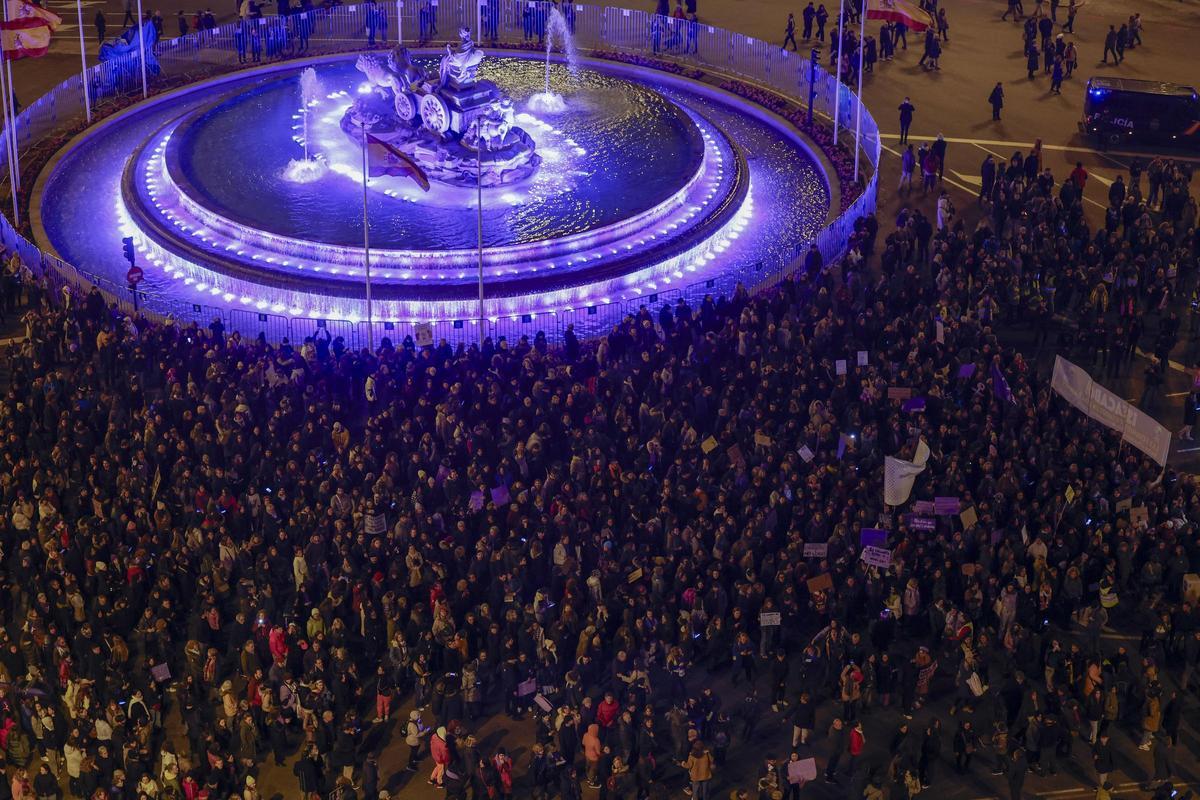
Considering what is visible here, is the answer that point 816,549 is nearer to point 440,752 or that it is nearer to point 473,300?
point 440,752

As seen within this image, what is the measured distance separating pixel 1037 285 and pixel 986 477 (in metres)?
10.9

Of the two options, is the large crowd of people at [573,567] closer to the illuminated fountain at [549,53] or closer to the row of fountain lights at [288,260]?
the row of fountain lights at [288,260]

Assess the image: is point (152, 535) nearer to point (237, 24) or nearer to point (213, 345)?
point (213, 345)

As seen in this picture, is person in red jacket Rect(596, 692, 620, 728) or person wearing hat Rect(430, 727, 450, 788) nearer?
person wearing hat Rect(430, 727, 450, 788)

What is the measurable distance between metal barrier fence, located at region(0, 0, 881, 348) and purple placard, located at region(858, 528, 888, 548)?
11.9 m

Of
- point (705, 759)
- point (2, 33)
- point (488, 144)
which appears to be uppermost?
point (2, 33)

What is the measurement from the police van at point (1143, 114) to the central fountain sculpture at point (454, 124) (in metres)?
18.5

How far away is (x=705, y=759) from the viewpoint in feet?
89.4

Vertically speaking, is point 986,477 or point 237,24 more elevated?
point 237,24

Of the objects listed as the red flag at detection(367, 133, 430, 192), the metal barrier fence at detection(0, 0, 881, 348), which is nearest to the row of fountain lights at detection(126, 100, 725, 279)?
the metal barrier fence at detection(0, 0, 881, 348)

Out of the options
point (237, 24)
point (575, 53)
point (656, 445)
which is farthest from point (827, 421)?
point (237, 24)

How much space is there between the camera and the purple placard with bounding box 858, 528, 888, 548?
3131cm

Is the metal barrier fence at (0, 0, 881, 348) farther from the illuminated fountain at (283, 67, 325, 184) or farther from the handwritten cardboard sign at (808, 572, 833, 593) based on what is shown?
the handwritten cardboard sign at (808, 572, 833, 593)

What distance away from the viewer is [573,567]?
30875 mm
